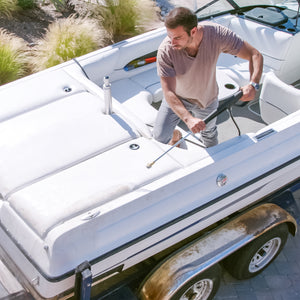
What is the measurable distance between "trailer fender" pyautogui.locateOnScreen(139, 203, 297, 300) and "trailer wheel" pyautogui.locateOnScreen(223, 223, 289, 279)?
0.10 meters

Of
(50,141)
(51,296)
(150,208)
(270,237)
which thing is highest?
(50,141)

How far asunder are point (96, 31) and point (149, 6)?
1.20 metres

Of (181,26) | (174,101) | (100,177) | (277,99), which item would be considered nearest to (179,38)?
(181,26)

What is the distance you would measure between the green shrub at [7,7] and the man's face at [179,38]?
4.68 meters

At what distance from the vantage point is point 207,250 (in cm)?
297

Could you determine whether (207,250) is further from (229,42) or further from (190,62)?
(229,42)

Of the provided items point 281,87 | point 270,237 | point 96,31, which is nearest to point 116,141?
point 270,237

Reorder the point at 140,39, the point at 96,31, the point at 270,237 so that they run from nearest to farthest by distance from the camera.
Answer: the point at 270,237 → the point at 140,39 → the point at 96,31

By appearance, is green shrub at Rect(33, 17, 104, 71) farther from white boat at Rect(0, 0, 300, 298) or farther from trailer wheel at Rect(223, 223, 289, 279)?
trailer wheel at Rect(223, 223, 289, 279)

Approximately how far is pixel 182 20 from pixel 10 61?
322 cm

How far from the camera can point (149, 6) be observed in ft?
22.8

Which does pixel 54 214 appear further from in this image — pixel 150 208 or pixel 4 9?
pixel 4 9

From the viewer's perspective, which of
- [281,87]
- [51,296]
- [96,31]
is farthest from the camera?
[96,31]

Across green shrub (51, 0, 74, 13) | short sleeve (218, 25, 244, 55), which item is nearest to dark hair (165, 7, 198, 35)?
short sleeve (218, 25, 244, 55)
